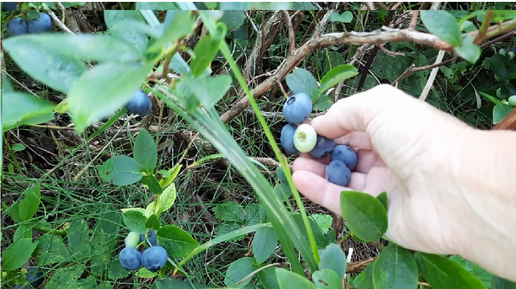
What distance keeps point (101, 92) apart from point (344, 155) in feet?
1.87

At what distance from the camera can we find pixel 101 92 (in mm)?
330

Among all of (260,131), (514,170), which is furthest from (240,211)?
(514,170)

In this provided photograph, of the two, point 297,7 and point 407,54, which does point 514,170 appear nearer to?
point 297,7

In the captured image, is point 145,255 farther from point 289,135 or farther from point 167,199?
point 289,135

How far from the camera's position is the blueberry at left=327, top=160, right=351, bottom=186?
80 centimetres

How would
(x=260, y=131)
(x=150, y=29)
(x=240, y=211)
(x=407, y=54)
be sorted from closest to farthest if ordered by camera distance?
(x=150, y=29)
(x=240, y=211)
(x=260, y=131)
(x=407, y=54)

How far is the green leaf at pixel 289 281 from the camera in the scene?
518 mm

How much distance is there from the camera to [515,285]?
0.69 m

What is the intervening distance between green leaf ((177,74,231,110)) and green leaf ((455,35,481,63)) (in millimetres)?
297

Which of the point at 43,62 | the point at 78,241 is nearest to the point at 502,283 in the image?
the point at 43,62

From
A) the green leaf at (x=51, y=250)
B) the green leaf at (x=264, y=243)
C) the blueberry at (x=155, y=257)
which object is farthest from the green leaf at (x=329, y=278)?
the green leaf at (x=51, y=250)

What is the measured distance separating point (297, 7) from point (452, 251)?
512 mm

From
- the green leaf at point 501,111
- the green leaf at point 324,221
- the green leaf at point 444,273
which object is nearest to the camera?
the green leaf at point 444,273

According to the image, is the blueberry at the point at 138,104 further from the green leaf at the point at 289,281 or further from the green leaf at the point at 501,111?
the green leaf at the point at 501,111
